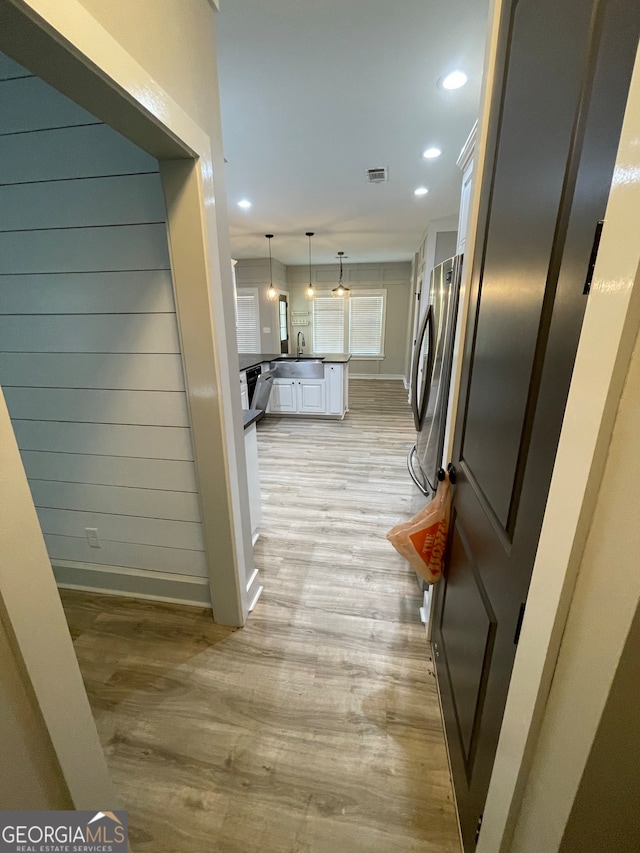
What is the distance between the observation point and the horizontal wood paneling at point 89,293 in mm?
1393

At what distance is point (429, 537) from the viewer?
1.40m

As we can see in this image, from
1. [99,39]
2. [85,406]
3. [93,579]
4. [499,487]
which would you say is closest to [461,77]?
[99,39]

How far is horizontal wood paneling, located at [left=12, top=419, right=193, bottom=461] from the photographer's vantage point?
1.61 meters

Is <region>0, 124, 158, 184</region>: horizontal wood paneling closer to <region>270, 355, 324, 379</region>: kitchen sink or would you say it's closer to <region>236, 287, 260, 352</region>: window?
<region>270, 355, 324, 379</region>: kitchen sink

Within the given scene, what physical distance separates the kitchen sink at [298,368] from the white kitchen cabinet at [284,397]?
95 millimetres

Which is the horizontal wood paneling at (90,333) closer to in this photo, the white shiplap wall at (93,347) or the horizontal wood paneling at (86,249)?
the white shiplap wall at (93,347)

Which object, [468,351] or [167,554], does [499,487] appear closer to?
[468,351]

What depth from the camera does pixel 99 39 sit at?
753mm

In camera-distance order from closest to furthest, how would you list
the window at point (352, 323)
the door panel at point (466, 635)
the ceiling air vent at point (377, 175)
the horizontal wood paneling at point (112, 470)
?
the door panel at point (466, 635), the horizontal wood paneling at point (112, 470), the ceiling air vent at point (377, 175), the window at point (352, 323)

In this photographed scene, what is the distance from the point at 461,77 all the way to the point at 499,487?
93.1 inches

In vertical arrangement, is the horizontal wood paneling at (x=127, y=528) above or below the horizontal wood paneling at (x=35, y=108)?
below

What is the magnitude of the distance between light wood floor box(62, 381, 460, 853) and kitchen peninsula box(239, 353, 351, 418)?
308 centimetres

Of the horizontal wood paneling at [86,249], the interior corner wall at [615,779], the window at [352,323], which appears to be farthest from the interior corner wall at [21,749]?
the window at [352,323]
